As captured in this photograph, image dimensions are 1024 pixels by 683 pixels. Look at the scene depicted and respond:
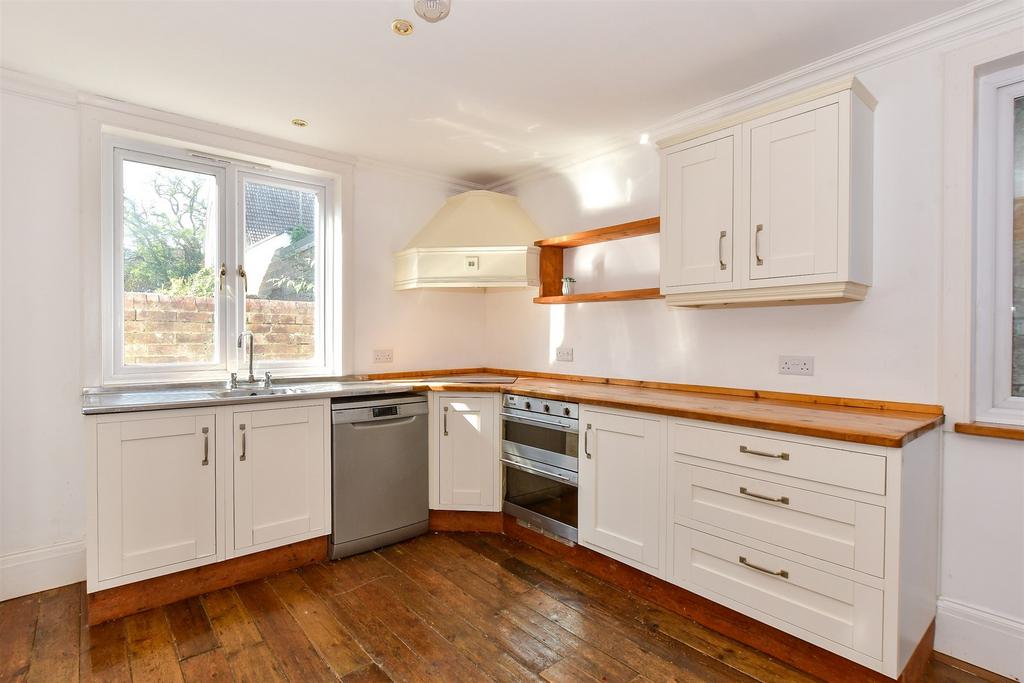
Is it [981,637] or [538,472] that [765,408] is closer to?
[981,637]

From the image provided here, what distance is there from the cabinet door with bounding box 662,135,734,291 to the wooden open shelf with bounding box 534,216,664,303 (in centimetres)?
14

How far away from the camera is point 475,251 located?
3.42 meters

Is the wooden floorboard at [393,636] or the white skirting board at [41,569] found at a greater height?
the white skirting board at [41,569]

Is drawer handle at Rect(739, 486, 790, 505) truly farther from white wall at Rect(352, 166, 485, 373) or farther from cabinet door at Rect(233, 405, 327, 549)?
white wall at Rect(352, 166, 485, 373)

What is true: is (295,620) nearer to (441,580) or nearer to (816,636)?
(441,580)

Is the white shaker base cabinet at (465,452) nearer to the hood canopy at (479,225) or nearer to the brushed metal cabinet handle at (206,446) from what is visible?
the hood canopy at (479,225)

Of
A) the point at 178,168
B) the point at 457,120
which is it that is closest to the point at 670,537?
the point at 457,120

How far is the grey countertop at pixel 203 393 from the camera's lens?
2270 millimetres

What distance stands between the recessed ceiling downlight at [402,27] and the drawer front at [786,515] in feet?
7.01

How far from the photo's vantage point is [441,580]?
2.58 m

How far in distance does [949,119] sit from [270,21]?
2.71m

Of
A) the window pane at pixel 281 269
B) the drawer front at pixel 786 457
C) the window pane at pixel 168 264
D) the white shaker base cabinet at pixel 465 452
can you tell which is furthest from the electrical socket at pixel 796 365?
the window pane at pixel 168 264

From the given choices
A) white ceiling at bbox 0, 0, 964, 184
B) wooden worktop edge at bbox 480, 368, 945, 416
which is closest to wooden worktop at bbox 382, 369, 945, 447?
wooden worktop edge at bbox 480, 368, 945, 416

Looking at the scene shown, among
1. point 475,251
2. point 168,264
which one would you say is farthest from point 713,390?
point 168,264
